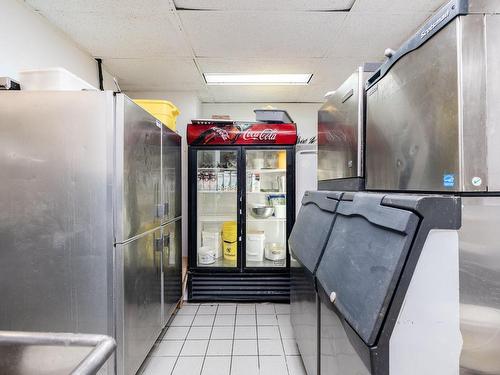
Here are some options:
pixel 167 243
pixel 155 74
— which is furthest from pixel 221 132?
pixel 167 243

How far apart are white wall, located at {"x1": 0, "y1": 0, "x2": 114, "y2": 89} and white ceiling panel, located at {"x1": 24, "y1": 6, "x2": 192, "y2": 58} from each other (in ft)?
0.27

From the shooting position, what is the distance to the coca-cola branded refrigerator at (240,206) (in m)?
3.22

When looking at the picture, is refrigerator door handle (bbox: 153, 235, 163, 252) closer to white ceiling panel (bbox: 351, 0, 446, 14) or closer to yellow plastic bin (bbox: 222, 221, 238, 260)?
yellow plastic bin (bbox: 222, 221, 238, 260)

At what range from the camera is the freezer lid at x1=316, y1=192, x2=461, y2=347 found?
791 mm

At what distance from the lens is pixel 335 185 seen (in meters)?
1.79

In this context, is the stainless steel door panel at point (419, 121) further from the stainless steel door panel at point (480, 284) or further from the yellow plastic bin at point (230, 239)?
the yellow plastic bin at point (230, 239)

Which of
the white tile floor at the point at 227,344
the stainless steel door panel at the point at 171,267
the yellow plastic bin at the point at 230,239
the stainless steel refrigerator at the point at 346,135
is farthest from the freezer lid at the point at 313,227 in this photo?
the yellow plastic bin at the point at 230,239

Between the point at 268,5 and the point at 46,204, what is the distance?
186 cm

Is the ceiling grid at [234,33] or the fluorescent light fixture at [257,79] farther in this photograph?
the fluorescent light fixture at [257,79]

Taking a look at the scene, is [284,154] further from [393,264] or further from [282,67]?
[393,264]

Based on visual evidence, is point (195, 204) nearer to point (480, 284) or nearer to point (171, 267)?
point (171, 267)

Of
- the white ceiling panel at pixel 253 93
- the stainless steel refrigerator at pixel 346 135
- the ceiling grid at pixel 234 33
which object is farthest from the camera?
the white ceiling panel at pixel 253 93

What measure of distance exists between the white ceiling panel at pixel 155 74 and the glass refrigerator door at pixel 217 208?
2.77ft

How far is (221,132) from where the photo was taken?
10.6 feet
